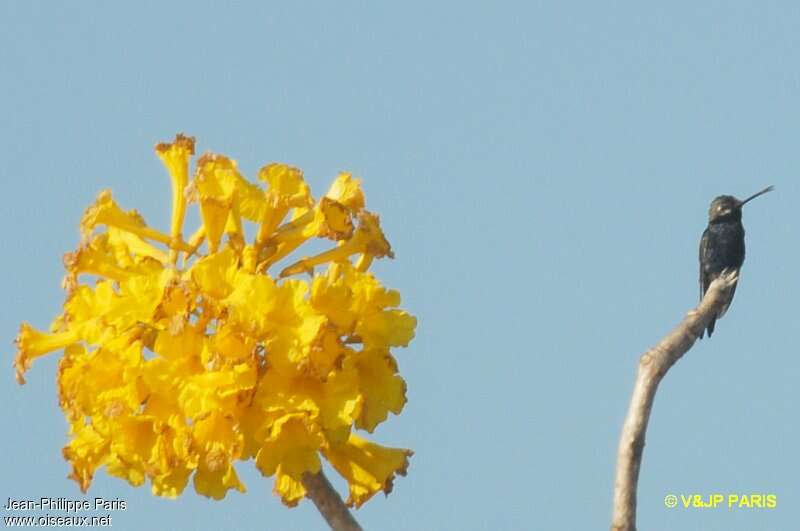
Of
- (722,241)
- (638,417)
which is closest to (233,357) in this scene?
(638,417)

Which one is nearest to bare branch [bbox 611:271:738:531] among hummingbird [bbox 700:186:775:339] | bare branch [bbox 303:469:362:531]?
bare branch [bbox 303:469:362:531]

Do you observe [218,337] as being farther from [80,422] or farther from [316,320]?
[80,422]

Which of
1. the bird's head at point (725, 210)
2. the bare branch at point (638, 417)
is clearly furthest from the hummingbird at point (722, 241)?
the bare branch at point (638, 417)

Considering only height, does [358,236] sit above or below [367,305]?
above

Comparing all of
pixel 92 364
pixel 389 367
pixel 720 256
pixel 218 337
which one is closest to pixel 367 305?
pixel 389 367

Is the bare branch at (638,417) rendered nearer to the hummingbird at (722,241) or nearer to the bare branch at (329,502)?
the bare branch at (329,502)

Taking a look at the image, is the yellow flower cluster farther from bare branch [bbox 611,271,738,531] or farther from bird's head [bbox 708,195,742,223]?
bird's head [bbox 708,195,742,223]

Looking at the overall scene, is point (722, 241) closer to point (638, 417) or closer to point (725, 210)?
point (725, 210)
